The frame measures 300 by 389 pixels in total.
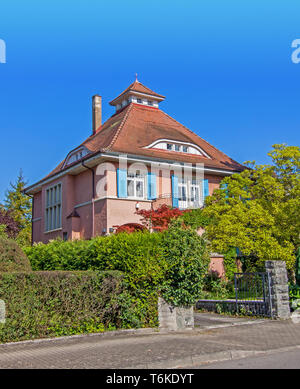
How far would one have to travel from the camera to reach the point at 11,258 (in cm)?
→ 1042

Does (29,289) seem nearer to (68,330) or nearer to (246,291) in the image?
(68,330)

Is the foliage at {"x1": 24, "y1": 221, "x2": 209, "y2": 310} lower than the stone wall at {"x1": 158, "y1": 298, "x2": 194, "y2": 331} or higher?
higher

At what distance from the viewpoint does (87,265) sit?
11984mm

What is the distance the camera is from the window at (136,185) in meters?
23.7

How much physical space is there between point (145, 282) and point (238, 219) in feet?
28.0

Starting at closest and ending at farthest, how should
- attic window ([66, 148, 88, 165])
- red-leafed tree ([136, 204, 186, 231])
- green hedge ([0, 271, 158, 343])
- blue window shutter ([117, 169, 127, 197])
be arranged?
green hedge ([0, 271, 158, 343]), red-leafed tree ([136, 204, 186, 231]), blue window shutter ([117, 169, 127, 197]), attic window ([66, 148, 88, 165])

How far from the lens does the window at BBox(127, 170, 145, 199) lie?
23.7m

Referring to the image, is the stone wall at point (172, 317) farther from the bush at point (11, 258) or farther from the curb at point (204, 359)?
the bush at point (11, 258)

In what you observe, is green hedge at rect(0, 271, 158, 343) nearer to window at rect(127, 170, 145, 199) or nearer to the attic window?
window at rect(127, 170, 145, 199)

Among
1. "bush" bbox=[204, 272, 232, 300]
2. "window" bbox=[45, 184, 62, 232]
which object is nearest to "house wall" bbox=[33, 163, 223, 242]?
"window" bbox=[45, 184, 62, 232]

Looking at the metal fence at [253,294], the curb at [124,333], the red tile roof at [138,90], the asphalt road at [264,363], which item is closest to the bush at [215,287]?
the metal fence at [253,294]

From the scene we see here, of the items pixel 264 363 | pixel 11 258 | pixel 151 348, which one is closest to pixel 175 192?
pixel 11 258

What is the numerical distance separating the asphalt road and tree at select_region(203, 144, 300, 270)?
10021 millimetres

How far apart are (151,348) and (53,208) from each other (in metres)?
20.7
